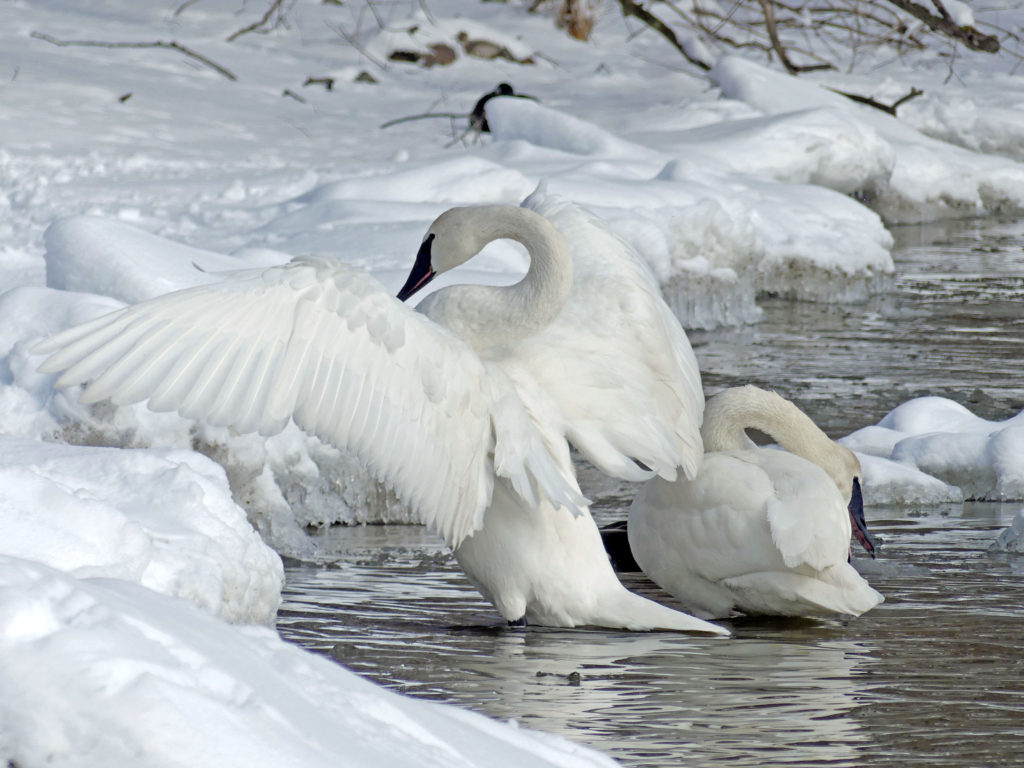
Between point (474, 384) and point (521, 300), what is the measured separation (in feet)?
2.03

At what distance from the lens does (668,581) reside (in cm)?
526

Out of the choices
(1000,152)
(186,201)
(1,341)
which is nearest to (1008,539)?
(1,341)

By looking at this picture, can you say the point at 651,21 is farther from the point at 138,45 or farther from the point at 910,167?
the point at 138,45

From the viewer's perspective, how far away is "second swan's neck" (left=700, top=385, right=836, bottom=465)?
576cm

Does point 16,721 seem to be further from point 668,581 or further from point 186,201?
point 186,201

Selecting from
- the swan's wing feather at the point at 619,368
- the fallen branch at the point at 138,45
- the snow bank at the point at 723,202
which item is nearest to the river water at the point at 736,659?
the swan's wing feather at the point at 619,368

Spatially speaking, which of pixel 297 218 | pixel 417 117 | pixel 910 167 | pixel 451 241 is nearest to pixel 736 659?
pixel 451 241

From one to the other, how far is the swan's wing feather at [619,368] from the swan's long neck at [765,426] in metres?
0.32

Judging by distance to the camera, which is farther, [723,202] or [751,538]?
[723,202]

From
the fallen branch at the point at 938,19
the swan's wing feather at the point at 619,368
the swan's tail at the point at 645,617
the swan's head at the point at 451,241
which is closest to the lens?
the swan's tail at the point at 645,617

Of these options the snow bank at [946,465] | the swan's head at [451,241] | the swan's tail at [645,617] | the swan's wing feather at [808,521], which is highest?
the swan's head at [451,241]

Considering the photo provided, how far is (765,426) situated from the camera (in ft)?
18.9

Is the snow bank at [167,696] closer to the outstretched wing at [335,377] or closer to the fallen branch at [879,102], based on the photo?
the outstretched wing at [335,377]

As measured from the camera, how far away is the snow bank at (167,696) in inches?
76.1
